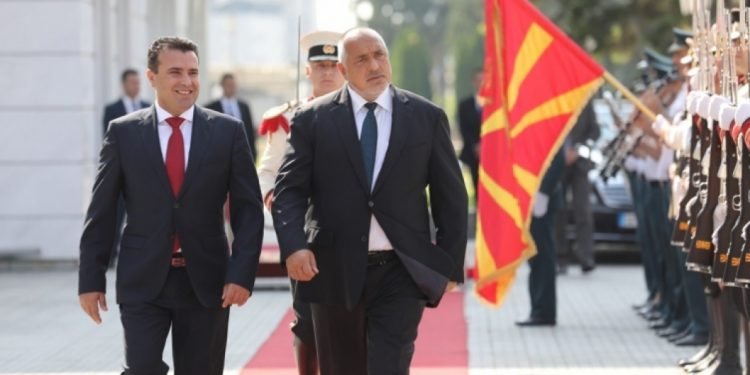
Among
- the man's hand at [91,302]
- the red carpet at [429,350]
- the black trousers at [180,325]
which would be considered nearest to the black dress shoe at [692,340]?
the red carpet at [429,350]

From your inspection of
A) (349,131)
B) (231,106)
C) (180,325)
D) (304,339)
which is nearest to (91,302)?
(180,325)

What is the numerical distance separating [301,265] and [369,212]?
0.38m

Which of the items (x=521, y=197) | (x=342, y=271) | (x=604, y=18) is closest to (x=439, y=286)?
(x=342, y=271)

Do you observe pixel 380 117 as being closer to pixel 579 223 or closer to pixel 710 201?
pixel 710 201

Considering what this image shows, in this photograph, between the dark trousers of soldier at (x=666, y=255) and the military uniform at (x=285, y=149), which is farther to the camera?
the dark trousers of soldier at (x=666, y=255)

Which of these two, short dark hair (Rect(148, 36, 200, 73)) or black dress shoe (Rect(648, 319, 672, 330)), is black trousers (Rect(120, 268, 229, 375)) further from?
black dress shoe (Rect(648, 319, 672, 330))

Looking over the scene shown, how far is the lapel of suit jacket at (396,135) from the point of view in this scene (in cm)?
799

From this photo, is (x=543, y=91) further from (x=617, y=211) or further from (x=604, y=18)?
(x=604, y=18)

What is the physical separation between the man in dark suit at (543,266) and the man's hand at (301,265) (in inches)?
264

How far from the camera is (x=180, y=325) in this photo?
794 cm

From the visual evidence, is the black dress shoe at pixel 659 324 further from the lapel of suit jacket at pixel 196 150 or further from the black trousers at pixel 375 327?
the lapel of suit jacket at pixel 196 150

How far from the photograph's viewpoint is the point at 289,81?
84.2 m

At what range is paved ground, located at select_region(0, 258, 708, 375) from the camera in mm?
11992

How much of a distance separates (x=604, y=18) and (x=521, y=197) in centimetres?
1845
